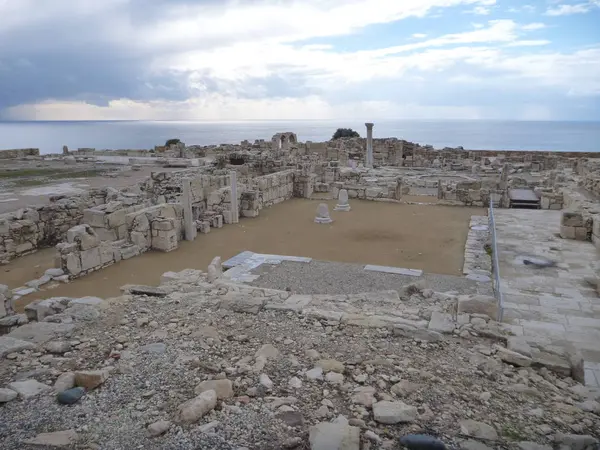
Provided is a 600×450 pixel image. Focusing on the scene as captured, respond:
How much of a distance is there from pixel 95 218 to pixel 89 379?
10.2 metres

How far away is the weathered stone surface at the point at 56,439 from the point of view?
370cm

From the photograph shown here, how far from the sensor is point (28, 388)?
4605mm

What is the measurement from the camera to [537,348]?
6020 mm

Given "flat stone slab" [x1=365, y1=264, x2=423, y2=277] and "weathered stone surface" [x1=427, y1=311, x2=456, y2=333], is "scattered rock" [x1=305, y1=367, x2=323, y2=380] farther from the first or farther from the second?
"flat stone slab" [x1=365, y1=264, x2=423, y2=277]

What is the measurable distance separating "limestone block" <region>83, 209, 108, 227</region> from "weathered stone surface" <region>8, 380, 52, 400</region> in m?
9.61

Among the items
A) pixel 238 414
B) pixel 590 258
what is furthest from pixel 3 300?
pixel 590 258

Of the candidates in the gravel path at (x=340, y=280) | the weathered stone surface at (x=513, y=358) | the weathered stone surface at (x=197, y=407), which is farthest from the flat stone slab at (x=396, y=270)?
the weathered stone surface at (x=197, y=407)

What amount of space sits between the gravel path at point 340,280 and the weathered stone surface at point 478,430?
616 cm

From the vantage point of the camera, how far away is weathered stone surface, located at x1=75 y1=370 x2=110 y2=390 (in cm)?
462

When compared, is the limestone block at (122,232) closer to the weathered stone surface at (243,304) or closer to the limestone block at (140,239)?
the limestone block at (140,239)

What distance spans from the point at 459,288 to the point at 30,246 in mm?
12596

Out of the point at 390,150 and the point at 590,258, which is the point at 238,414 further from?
the point at 390,150

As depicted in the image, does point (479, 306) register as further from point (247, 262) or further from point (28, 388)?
point (247, 262)

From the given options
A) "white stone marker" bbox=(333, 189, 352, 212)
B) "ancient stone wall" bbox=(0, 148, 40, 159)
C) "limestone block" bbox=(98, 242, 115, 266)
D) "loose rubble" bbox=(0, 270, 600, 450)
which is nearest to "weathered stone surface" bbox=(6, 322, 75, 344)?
"loose rubble" bbox=(0, 270, 600, 450)
